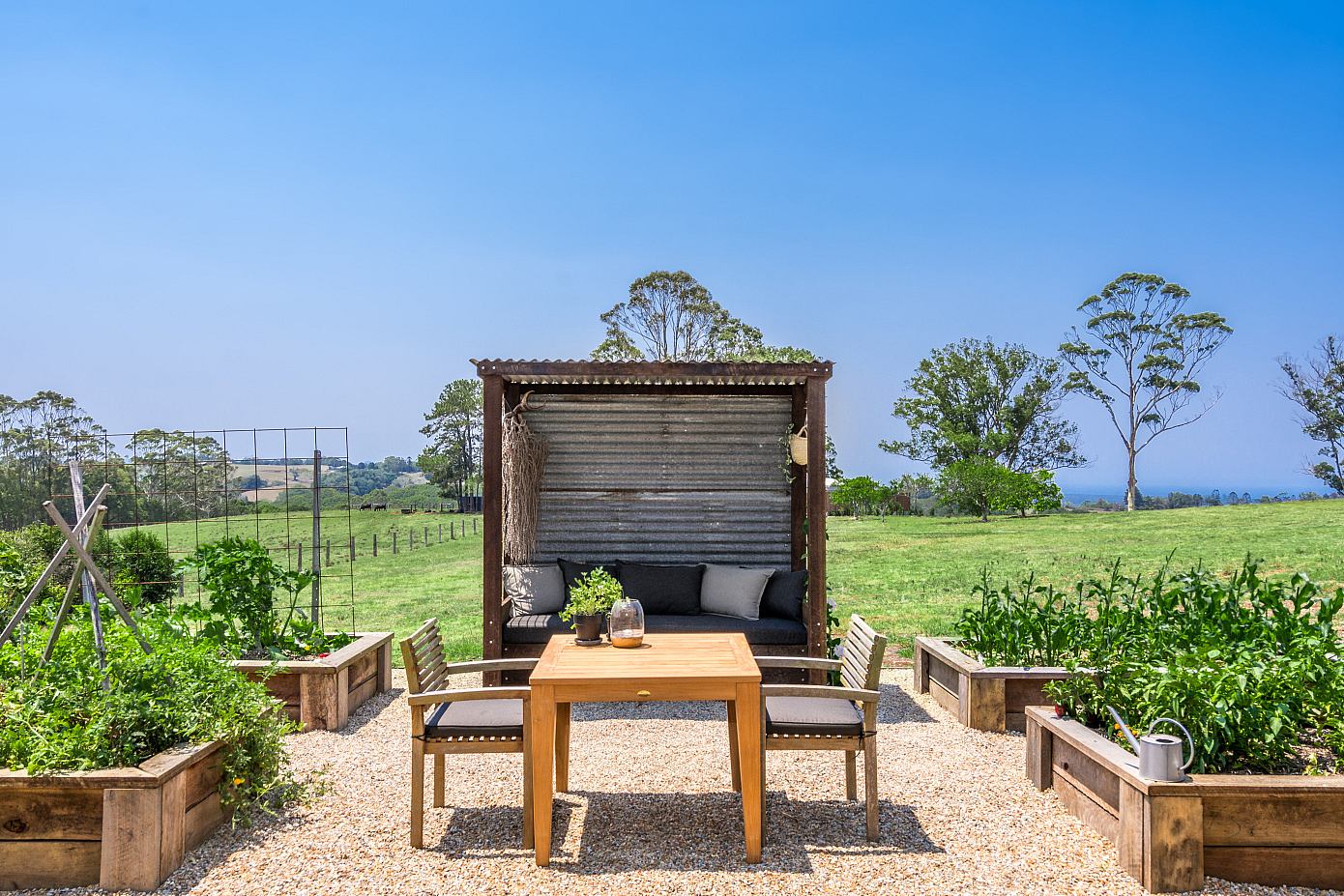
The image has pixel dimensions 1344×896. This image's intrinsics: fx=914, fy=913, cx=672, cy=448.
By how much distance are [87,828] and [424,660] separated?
1341 millimetres

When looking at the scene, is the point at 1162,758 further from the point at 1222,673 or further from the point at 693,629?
the point at 693,629

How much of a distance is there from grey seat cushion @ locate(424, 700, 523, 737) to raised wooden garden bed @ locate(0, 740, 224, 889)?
0.97 metres

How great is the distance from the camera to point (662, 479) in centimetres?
744

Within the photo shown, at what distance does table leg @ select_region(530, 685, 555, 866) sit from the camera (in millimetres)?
3463

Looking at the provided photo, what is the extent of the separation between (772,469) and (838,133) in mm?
8600

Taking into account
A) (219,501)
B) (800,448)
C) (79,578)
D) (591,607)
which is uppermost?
(800,448)

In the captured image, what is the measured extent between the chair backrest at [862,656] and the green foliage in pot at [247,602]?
11.1ft

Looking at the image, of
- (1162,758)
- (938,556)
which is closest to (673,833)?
(1162,758)

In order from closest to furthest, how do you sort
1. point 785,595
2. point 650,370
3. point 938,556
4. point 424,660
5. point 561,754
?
1. point 424,660
2. point 561,754
3. point 650,370
4. point 785,595
5. point 938,556

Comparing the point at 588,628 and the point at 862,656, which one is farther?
the point at 588,628

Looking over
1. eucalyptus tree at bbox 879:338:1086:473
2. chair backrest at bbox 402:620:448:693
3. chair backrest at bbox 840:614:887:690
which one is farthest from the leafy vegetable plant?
eucalyptus tree at bbox 879:338:1086:473

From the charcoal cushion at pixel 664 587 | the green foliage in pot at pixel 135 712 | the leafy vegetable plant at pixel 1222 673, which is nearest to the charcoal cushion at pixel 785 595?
the charcoal cushion at pixel 664 587

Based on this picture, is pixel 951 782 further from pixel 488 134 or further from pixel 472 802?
pixel 488 134

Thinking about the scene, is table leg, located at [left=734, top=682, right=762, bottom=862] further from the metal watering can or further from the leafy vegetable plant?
the leafy vegetable plant
